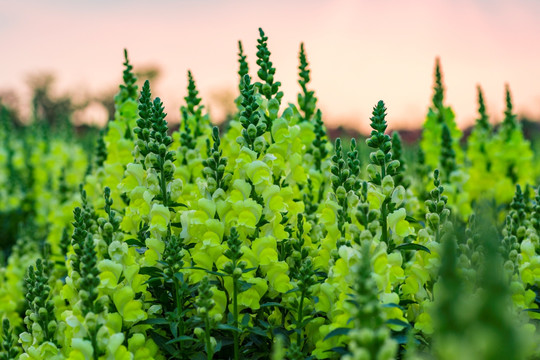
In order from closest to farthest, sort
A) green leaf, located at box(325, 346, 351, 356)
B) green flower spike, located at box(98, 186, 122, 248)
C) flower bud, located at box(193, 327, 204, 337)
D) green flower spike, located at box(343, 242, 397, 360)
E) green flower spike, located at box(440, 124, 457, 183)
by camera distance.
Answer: green flower spike, located at box(343, 242, 397, 360) → green leaf, located at box(325, 346, 351, 356) → flower bud, located at box(193, 327, 204, 337) → green flower spike, located at box(98, 186, 122, 248) → green flower spike, located at box(440, 124, 457, 183)

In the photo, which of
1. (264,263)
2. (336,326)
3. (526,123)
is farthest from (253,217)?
(526,123)

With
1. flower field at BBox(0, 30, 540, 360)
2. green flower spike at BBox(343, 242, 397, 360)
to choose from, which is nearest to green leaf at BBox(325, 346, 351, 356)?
flower field at BBox(0, 30, 540, 360)

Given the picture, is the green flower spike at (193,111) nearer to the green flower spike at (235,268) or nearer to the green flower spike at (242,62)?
the green flower spike at (242,62)

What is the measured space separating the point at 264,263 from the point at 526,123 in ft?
69.0

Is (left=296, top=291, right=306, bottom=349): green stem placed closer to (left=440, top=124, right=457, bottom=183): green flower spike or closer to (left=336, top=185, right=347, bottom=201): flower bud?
(left=336, top=185, right=347, bottom=201): flower bud

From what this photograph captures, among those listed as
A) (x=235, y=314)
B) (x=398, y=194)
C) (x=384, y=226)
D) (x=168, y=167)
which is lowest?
(x=235, y=314)

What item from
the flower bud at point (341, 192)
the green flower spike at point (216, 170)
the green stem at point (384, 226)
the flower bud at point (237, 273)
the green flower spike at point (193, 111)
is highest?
the green flower spike at point (193, 111)

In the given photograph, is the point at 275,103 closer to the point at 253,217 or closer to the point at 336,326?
the point at 253,217

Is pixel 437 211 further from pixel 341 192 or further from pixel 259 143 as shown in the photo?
pixel 259 143

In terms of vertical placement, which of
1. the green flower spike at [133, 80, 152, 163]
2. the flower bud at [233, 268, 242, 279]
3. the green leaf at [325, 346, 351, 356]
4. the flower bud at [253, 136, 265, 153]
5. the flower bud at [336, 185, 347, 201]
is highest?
the green flower spike at [133, 80, 152, 163]

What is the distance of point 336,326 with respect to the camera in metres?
2.14

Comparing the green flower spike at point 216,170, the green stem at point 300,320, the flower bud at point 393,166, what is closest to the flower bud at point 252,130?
the green flower spike at point 216,170

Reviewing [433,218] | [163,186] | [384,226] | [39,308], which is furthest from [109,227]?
[433,218]

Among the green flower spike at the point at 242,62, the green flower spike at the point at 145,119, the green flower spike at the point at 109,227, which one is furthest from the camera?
the green flower spike at the point at 242,62
